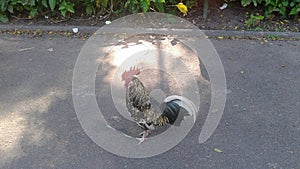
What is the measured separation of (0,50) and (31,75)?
0.99 metres

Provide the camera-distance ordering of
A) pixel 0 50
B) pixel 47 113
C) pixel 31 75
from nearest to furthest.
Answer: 1. pixel 47 113
2. pixel 31 75
3. pixel 0 50

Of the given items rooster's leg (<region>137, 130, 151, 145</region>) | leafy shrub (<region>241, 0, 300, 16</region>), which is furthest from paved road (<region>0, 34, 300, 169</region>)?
leafy shrub (<region>241, 0, 300, 16</region>)

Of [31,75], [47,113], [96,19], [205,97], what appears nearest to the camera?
[47,113]

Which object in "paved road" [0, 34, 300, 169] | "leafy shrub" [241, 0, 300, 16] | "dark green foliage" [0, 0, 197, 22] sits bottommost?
"paved road" [0, 34, 300, 169]

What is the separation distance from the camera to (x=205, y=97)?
402cm

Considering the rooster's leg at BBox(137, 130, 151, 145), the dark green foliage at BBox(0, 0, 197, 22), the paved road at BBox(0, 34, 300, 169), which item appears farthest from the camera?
the dark green foliage at BBox(0, 0, 197, 22)

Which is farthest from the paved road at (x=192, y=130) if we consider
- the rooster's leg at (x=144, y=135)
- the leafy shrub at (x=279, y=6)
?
the leafy shrub at (x=279, y=6)

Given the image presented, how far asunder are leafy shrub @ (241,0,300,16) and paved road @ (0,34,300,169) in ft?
2.72

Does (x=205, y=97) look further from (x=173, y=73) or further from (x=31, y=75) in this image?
(x=31, y=75)

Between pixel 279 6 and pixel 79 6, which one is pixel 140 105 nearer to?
pixel 79 6

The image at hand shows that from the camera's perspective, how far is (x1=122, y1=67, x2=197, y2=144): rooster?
324 centimetres

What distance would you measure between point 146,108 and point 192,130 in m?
0.57

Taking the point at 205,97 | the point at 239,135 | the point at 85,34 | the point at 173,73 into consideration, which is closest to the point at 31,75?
the point at 85,34

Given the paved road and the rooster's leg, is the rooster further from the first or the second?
the paved road
